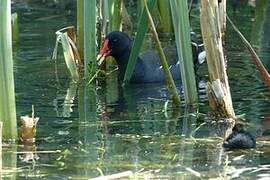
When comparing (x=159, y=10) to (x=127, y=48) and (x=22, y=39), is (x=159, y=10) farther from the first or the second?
(x=22, y=39)

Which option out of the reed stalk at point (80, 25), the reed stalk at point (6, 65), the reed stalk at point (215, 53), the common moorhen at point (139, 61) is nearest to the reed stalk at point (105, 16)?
the common moorhen at point (139, 61)

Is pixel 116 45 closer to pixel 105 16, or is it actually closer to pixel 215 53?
pixel 105 16

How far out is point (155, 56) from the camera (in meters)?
10.6

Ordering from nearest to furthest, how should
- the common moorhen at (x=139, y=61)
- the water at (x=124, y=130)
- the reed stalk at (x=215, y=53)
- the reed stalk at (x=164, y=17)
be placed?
1. the water at (x=124, y=130)
2. the reed stalk at (x=215, y=53)
3. the common moorhen at (x=139, y=61)
4. the reed stalk at (x=164, y=17)

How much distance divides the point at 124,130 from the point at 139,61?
324cm

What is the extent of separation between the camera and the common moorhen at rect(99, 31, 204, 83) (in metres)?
9.97

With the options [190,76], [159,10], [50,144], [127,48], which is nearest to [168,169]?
[50,144]

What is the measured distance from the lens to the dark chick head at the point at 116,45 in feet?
32.3

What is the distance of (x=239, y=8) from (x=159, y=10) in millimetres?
4140

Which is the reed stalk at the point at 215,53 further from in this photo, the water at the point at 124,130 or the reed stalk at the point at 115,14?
the reed stalk at the point at 115,14

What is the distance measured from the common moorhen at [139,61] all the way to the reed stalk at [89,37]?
3.01ft

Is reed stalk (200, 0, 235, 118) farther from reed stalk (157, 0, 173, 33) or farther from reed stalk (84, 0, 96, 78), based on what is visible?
reed stalk (157, 0, 173, 33)

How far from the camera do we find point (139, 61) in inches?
408

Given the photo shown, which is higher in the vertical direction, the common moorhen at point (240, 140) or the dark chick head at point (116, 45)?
the dark chick head at point (116, 45)
